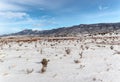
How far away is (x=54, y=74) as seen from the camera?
11.1 meters

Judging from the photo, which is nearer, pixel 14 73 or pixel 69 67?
pixel 14 73

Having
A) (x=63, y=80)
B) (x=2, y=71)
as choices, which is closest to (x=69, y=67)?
(x=63, y=80)

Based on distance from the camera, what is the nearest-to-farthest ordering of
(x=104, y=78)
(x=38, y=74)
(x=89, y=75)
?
(x=104, y=78) → (x=89, y=75) → (x=38, y=74)

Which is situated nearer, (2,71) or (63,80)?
(63,80)

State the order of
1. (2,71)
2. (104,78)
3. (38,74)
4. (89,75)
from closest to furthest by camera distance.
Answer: (104,78) < (89,75) < (38,74) < (2,71)

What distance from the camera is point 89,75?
34.4 ft

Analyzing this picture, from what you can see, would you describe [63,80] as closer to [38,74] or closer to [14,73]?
[38,74]

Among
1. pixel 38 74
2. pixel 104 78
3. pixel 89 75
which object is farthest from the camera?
pixel 38 74

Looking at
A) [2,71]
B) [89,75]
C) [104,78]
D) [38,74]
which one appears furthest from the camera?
[2,71]

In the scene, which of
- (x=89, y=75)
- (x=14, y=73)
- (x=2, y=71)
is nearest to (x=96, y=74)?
(x=89, y=75)

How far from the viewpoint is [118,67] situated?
1201 cm

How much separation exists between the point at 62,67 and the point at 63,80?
2824 millimetres

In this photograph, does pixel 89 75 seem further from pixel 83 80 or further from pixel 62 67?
pixel 62 67

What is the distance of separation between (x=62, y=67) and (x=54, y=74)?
1.76 metres
